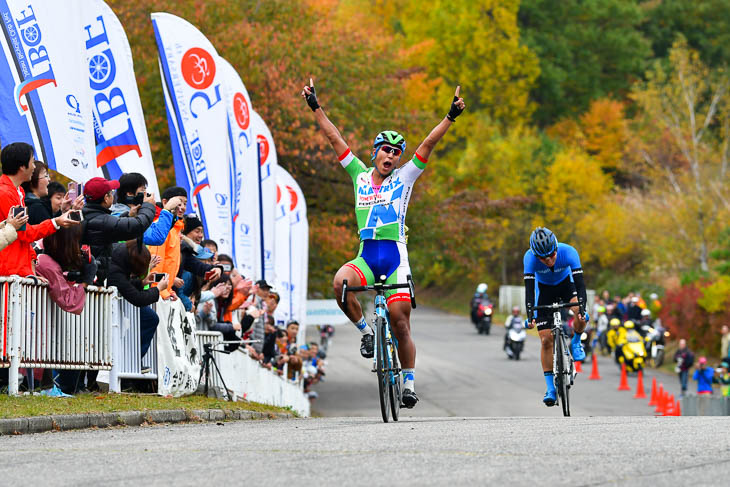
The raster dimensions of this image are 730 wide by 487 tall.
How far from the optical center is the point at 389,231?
12.0 m

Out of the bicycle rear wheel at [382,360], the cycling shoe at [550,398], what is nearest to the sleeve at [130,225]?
the bicycle rear wheel at [382,360]

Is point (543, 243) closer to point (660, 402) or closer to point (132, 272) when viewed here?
point (132, 272)

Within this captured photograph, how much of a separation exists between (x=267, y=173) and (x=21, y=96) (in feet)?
37.8

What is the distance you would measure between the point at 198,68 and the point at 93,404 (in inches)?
341

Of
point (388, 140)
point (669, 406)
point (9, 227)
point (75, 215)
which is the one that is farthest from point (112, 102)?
point (669, 406)

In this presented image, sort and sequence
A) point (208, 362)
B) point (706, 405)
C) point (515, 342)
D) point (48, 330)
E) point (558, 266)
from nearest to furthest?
1. point (48, 330)
2. point (558, 266)
3. point (208, 362)
4. point (706, 405)
5. point (515, 342)

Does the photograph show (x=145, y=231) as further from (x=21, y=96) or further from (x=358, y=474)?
(x=358, y=474)

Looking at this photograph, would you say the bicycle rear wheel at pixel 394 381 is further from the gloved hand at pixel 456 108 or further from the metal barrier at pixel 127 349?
the metal barrier at pixel 127 349

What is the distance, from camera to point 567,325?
4597 cm

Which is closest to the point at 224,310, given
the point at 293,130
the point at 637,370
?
the point at 293,130

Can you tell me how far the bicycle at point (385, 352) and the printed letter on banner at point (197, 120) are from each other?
8047mm

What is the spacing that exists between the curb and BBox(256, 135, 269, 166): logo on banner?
36.4ft

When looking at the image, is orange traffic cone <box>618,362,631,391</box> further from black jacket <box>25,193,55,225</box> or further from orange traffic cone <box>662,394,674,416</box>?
black jacket <box>25,193,55,225</box>

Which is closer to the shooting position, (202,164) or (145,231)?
(145,231)
